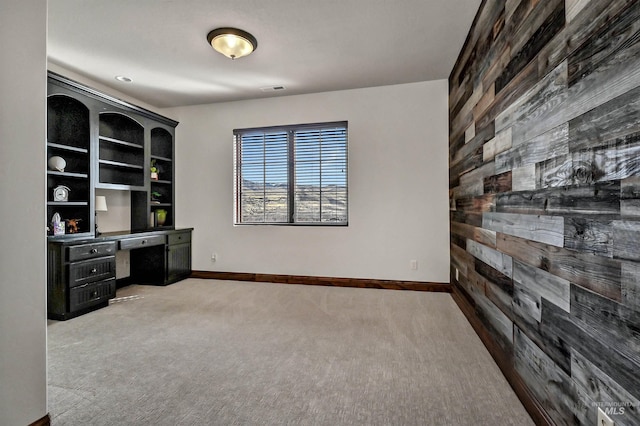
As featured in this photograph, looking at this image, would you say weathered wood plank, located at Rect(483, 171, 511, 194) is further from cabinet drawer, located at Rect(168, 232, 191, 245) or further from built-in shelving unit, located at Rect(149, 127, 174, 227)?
built-in shelving unit, located at Rect(149, 127, 174, 227)

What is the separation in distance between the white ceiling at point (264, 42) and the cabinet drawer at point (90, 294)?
94.3 inches

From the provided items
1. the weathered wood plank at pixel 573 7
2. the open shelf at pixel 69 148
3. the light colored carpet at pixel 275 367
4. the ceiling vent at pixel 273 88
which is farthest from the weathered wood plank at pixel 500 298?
the open shelf at pixel 69 148

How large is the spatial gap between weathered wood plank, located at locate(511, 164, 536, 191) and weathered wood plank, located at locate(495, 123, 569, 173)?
0.03m

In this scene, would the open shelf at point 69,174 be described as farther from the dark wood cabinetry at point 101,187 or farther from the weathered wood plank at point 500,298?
the weathered wood plank at point 500,298

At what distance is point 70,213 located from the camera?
11.6 ft

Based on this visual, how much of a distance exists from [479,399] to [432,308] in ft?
5.18

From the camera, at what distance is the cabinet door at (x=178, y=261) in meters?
4.29

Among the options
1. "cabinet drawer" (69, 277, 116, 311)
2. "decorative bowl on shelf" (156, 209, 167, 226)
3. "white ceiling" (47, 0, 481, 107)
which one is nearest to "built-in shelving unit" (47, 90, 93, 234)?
"white ceiling" (47, 0, 481, 107)

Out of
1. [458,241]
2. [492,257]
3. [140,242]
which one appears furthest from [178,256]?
[492,257]

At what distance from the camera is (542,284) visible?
1470 millimetres

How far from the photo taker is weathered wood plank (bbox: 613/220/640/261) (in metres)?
0.93

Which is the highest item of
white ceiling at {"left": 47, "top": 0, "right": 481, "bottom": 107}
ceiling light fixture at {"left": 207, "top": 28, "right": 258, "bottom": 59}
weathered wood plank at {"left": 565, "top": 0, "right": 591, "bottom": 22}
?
white ceiling at {"left": 47, "top": 0, "right": 481, "bottom": 107}

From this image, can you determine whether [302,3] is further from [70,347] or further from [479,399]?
[70,347]

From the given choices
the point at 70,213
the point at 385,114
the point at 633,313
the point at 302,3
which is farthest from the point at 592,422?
the point at 70,213
